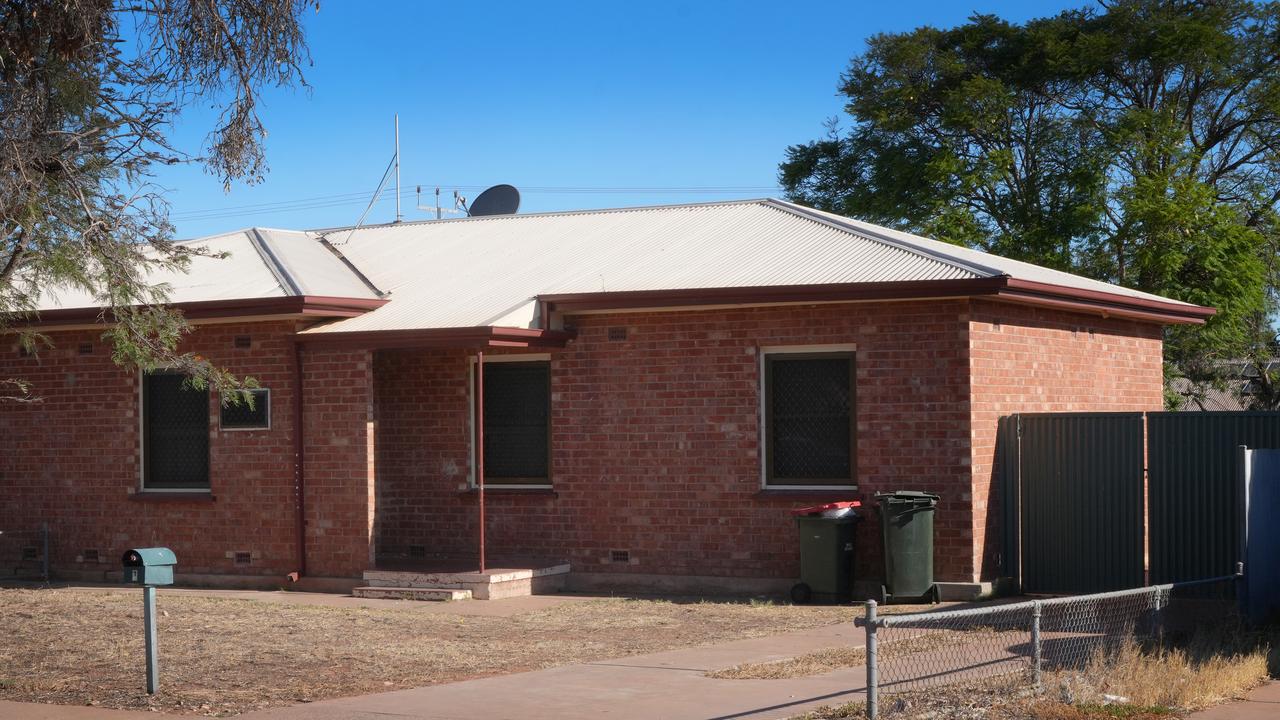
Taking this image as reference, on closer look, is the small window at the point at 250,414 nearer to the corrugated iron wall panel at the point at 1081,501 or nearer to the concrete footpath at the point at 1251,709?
the corrugated iron wall panel at the point at 1081,501

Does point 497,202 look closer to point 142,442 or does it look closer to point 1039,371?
point 142,442

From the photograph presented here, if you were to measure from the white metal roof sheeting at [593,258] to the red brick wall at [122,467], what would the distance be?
4.82 feet

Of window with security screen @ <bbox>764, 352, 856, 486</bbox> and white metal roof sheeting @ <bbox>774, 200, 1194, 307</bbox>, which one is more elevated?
white metal roof sheeting @ <bbox>774, 200, 1194, 307</bbox>

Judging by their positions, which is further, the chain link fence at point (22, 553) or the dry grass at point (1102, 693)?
the chain link fence at point (22, 553)

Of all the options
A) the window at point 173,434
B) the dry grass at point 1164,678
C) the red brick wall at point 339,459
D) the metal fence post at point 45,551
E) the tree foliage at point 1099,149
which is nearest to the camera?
the dry grass at point 1164,678

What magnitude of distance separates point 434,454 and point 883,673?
8.14 m

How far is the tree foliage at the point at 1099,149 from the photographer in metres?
30.3

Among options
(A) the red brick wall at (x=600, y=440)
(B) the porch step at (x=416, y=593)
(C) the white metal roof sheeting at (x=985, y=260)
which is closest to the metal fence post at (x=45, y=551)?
(A) the red brick wall at (x=600, y=440)

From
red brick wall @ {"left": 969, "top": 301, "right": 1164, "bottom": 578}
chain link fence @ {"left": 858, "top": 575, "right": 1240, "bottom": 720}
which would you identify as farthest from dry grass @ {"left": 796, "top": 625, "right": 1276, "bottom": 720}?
red brick wall @ {"left": 969, "top": 301, "right": 1164, "bottom": 578}

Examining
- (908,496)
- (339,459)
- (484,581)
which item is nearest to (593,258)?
(339,459)

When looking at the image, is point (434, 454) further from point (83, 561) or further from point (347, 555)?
point (83, 561)

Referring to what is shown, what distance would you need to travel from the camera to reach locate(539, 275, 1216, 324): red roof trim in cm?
1460

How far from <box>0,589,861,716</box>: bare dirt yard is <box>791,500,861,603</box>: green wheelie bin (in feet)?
1.06

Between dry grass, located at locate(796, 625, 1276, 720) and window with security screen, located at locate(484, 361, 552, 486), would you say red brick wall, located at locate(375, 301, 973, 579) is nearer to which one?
window with security screen, located at locate(484, 361, 552, 486)
